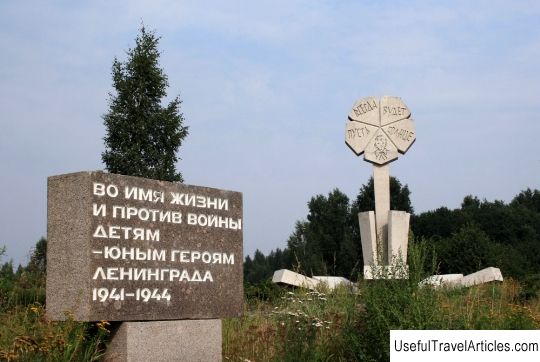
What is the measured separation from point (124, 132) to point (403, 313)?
19425 millimetres

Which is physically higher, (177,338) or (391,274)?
(391,274)

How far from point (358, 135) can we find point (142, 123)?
25.1 feet

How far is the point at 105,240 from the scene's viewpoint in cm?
913

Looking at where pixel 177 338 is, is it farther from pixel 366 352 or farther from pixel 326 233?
pixel 326 233

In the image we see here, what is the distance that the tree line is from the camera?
2639 centimetres

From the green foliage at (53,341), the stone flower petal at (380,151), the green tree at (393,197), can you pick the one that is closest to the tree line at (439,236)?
the green tree at (393,197)

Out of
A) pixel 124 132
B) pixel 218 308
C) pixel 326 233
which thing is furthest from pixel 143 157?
pixel 218 308

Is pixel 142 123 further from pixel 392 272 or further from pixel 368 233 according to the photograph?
pixel 392 272

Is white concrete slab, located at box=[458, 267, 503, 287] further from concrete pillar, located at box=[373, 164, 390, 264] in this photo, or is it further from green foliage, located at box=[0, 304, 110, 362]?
green foliage, located at box=[0, 304, 110, 362]

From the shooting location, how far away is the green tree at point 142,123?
88.4ft

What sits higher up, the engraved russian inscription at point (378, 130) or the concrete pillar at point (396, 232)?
the engraved russian inscription at point (378, 130)

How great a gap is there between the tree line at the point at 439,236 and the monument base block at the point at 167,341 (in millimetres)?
3041

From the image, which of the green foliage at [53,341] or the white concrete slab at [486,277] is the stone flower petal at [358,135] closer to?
the white concrete slab at [486,277]

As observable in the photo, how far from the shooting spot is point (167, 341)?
973cm
